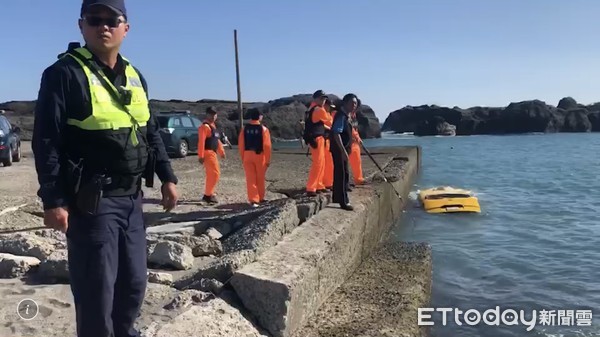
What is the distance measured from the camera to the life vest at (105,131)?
2750mm

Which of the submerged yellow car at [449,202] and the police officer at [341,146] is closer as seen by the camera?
the police officer at [341,146]

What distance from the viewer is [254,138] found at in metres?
9.51

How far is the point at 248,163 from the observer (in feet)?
31.3

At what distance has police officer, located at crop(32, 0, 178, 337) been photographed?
2670 millimetres

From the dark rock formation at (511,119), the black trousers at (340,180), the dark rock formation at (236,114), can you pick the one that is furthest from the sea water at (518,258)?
the dark rock formation at (511,119)

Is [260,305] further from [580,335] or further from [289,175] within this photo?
[289,175]

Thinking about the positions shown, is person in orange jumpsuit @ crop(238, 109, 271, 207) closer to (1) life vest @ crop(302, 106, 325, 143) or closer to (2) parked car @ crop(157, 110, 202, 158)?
(1) life vest @ crop(302, 106, 325, 143)

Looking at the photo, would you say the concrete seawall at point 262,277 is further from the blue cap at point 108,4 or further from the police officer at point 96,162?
the blue cap at point 108,4

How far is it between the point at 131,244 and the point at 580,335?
5.18 meters

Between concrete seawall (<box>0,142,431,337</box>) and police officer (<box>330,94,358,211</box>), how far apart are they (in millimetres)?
312

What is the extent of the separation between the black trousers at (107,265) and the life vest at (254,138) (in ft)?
21.2

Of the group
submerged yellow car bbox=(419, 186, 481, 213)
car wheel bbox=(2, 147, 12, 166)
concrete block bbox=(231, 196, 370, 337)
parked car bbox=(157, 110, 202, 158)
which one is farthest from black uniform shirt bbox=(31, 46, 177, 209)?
parked car bbox=(157, 110, 202, 158)

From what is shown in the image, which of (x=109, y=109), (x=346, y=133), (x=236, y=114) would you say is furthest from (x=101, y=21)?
(x=236, y=114)

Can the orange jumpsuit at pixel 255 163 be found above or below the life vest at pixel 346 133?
below
